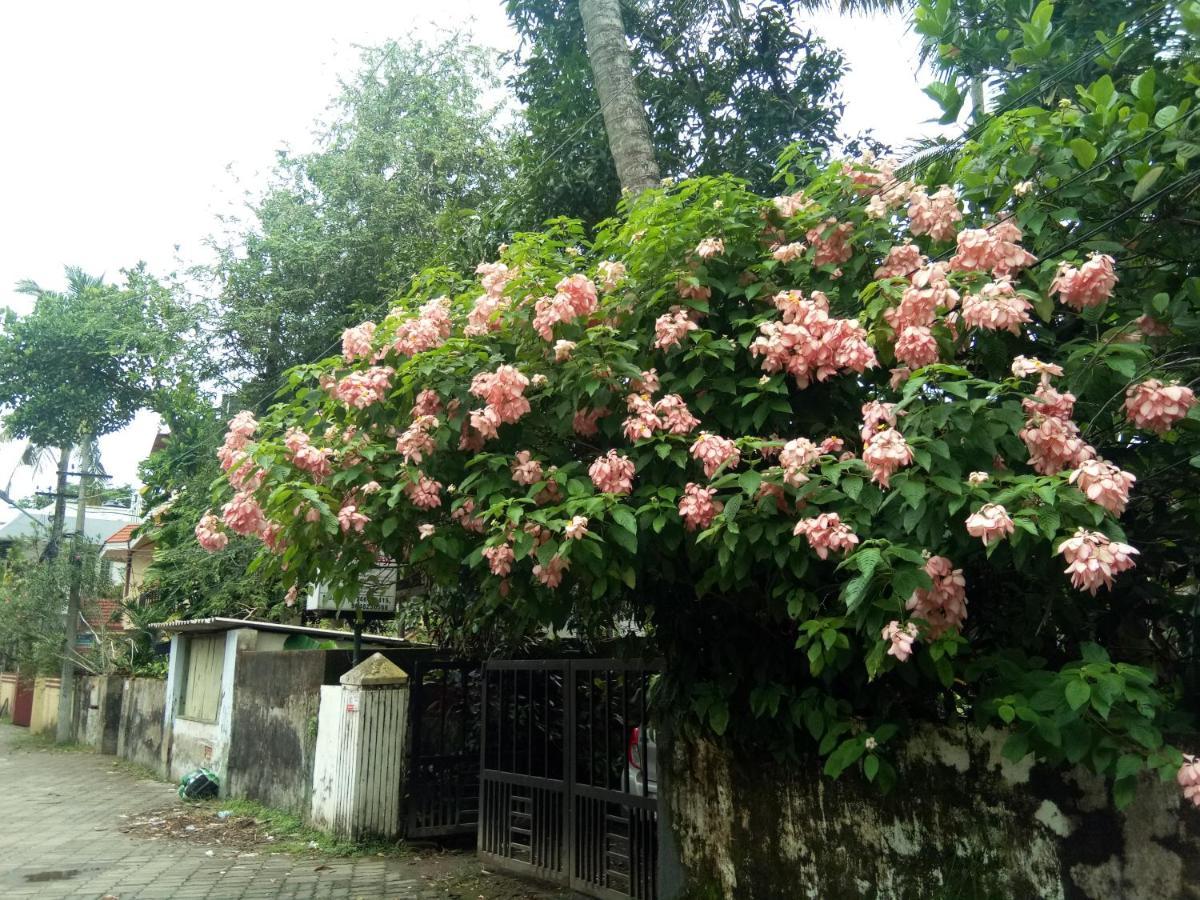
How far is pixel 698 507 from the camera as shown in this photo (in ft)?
14.6

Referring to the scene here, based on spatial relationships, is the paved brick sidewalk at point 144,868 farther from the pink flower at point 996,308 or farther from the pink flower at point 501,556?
the pink flower at point 996,308

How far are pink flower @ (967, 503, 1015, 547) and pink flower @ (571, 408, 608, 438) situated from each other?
2.21 meters

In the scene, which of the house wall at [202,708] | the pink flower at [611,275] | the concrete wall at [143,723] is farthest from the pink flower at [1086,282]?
the concrete wall at [143,723]

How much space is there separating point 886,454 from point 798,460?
1.65 feet

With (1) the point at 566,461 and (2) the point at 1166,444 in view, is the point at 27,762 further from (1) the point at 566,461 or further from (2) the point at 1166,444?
(2) the point at 1166,444

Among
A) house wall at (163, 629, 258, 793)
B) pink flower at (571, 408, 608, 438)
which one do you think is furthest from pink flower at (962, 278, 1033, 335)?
house wall at (163, 629, 258, 793)

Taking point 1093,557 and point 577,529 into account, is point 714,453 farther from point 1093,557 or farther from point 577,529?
point 1093,557

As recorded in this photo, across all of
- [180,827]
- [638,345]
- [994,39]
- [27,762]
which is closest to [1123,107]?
[994,39]

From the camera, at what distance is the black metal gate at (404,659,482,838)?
30.3 feet

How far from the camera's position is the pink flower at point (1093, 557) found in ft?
10.7

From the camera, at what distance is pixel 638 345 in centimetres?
531

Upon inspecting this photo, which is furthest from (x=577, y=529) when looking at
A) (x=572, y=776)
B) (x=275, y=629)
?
(x=275, y=629)

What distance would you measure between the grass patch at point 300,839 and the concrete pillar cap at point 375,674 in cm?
139

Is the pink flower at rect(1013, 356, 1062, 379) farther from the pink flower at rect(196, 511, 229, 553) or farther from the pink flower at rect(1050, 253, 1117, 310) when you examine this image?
the pink flower at rect(196, 511, 229, 553)
